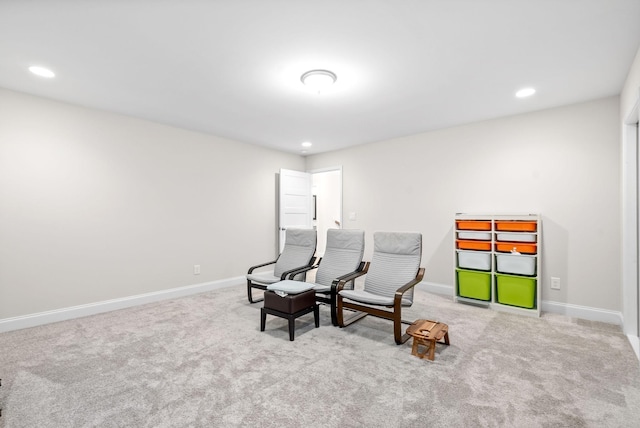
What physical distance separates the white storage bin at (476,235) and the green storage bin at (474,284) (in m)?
0.45

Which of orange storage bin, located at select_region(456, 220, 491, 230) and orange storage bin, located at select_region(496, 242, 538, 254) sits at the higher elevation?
orange storage bin, located at select_region(456, 220, 491, 230)

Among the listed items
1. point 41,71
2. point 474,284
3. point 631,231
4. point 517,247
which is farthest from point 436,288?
point 41,71

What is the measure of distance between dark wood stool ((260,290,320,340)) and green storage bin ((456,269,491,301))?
7.07ft

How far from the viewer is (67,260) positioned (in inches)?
137

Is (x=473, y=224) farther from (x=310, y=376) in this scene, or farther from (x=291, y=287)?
(x=310, y=376)

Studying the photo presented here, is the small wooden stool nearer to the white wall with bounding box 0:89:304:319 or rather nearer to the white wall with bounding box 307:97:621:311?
the white wall with bounding box 307:97:621:311

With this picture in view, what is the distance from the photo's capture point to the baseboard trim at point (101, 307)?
125 inches

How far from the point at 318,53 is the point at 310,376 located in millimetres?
2527

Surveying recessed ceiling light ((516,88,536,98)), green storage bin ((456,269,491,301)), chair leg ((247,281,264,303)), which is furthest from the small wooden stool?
recessed ceiling light ((516,88,536,98))

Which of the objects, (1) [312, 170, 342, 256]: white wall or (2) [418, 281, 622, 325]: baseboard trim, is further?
(1) [312, 170, 342, 256]: white wall

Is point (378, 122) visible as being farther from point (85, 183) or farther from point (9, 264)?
point (9, 264)

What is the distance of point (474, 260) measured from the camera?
394cm

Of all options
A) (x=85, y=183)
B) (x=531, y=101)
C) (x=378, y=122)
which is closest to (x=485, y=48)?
(x=531, y=101)

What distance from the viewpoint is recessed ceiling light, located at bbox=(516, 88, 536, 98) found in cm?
316
